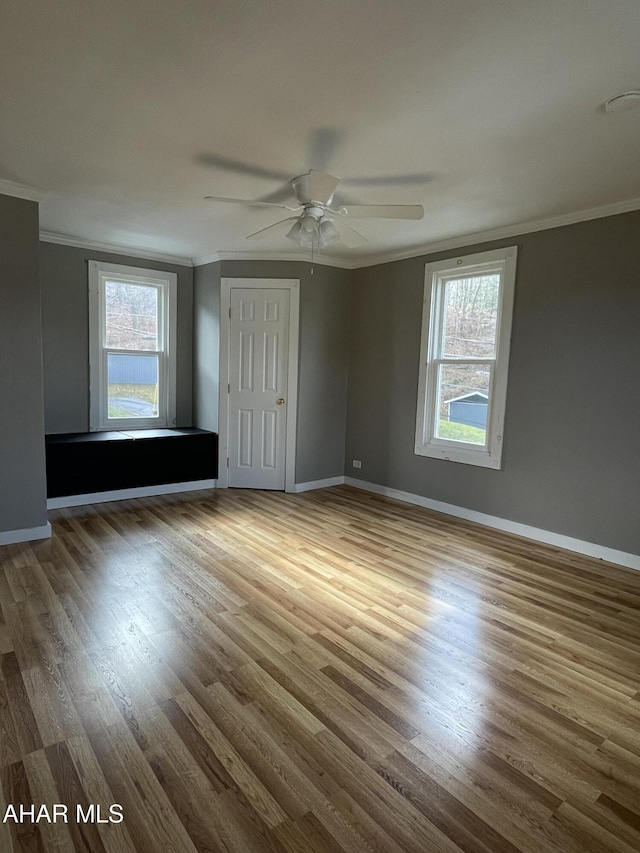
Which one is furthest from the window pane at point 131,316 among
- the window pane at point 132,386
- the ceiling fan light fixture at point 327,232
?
the ceiling fan light fixture at point 327,232

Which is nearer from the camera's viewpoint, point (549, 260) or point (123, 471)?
point (549, 260)

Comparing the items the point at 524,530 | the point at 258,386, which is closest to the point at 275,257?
the point at 258,386

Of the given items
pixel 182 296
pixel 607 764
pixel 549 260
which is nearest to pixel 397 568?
pixel 607 764

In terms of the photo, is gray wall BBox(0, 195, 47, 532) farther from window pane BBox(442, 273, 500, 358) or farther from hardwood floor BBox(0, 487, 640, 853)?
window pane BBox(442, 273, 500, 358)

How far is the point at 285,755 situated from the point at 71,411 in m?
4.23

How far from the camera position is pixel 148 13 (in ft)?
5.47

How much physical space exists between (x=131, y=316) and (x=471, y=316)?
3613mm

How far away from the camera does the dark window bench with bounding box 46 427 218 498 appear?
14.3 feet

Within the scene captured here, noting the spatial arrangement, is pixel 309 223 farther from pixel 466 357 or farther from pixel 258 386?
pixel 258 386

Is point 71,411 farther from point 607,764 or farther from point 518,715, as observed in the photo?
point 607,764

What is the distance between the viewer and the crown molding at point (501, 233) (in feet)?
11.0

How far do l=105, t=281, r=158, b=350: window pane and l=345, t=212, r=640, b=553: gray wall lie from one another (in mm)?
2983

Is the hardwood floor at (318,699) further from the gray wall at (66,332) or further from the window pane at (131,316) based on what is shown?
the window pane at (131,316)

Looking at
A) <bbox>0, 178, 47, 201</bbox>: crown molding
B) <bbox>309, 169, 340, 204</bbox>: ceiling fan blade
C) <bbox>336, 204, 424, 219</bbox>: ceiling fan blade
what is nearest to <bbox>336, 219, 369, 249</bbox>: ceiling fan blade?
<bbox>336, 204, 424, 219</bbox>: ceiling fan blade
